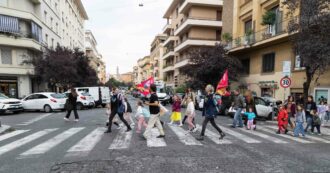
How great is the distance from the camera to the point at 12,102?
15.2 m

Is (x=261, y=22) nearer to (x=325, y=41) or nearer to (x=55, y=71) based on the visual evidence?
(x=325, y=41)

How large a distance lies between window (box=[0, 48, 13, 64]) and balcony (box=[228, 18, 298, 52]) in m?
23.9

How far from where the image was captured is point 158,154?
5418mm

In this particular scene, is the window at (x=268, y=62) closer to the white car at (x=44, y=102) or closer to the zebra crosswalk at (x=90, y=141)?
the zebra crosswalk at (x=90, y=141)

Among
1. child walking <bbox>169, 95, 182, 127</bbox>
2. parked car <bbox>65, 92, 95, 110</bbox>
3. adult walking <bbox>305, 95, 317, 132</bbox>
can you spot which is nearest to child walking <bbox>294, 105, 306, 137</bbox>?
adult walking <bbox>305, 95, 317, 132</bbox>

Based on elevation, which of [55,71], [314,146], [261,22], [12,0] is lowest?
[314,146]

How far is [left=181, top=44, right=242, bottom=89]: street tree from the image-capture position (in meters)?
21.0

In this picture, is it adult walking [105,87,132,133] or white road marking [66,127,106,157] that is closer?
white road marking [66,127,106,157]

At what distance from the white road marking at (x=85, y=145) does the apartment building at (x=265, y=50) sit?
562 inches

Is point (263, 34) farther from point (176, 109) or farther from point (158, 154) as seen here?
point (158, 154)

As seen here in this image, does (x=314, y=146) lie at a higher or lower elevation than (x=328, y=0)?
lower

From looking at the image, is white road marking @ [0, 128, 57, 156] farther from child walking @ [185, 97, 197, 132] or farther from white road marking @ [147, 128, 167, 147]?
child walking @ [185, 97, 197, 132]

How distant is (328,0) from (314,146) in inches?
309

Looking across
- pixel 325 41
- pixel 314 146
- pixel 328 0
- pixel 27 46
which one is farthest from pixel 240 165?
pixel 27 46
